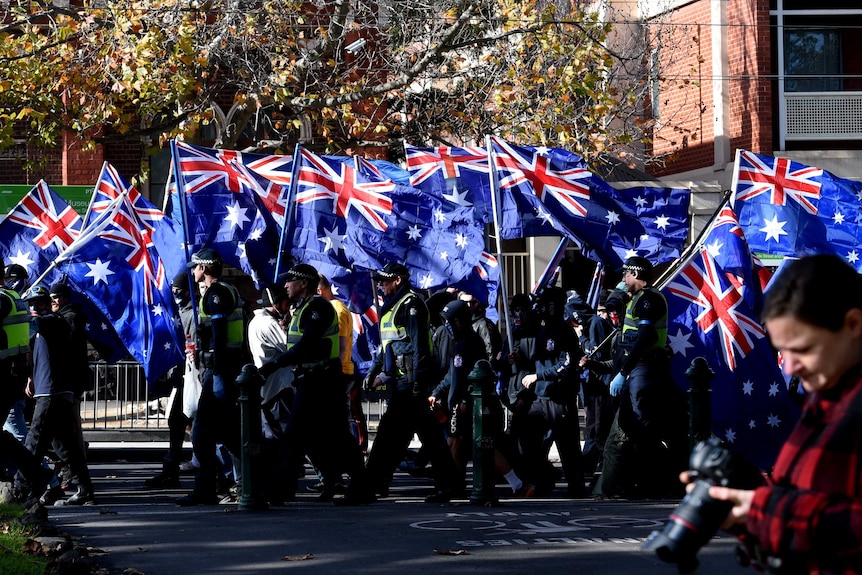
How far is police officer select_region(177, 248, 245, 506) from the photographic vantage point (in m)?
10.1

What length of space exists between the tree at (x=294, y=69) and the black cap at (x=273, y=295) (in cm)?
662

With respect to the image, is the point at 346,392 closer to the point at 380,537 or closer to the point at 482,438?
the point at 482,438

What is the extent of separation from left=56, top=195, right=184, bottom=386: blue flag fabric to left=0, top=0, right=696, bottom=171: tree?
460 centimetres

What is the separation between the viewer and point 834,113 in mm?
24781

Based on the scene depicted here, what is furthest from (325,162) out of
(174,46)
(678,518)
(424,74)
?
(678,518)

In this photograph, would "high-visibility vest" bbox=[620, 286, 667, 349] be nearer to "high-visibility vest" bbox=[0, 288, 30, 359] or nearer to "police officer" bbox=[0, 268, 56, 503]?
"police officer" bbox=[0, 268, 56, 503]

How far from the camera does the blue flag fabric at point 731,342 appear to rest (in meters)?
10.9

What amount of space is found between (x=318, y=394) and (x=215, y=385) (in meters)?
0.83

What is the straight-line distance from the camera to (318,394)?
396 inches

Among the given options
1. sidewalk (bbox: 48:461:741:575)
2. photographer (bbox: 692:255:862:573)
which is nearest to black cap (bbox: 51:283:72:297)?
sidewalk (bbox: 48:461:741:575)

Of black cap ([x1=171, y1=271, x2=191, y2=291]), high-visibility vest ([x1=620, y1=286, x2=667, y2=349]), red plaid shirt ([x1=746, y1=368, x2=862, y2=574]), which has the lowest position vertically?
red plaid shirt ([x1=746, y1=368, x2=862, y2=574])

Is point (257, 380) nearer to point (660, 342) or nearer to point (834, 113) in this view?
point (660, 342)

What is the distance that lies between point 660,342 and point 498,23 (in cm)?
1030

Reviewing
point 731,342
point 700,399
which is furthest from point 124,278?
point 700,399
